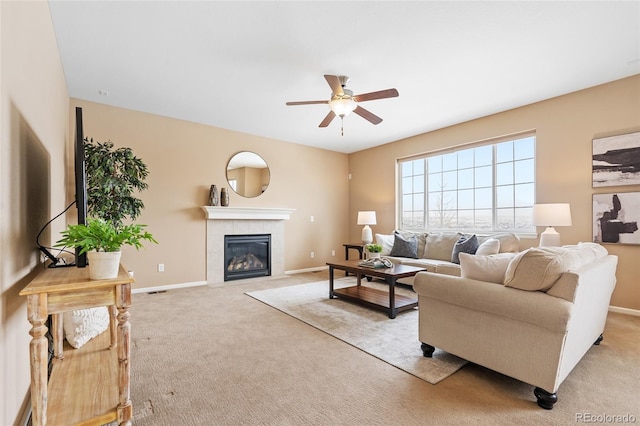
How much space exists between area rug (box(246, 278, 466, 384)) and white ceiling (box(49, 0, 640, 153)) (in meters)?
2.67

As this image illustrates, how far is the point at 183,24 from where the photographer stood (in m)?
2.57

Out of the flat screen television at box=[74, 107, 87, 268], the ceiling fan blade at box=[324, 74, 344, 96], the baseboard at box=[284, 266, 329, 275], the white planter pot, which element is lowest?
the baseboard at box=[284, 266, 329, 275]

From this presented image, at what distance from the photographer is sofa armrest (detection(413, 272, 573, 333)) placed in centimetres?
170

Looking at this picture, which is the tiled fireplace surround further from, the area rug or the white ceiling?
the white ceiling

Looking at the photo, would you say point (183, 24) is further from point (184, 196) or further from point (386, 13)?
point (184, 196)

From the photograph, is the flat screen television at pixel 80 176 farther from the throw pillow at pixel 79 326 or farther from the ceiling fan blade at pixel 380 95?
the ceiling fan blade at pixel 380 95

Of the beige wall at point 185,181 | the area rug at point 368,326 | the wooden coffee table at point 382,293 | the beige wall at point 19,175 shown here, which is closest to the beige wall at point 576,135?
the wooden coffee table at point 382,293

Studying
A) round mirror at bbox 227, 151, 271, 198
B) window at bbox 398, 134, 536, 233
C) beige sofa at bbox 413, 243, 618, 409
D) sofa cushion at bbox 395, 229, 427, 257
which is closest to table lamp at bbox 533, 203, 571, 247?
window at bbox 398, 134, 536, 233

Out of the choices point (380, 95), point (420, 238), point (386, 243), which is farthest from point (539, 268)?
point (386, 243)

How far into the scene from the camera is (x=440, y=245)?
16.0ft

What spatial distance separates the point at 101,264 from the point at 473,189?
201 inches

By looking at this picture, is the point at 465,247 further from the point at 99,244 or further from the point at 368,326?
the point at 99,244

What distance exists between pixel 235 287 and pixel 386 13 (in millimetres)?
4136

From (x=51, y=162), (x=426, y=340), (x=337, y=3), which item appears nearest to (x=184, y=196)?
(x=51, y=162)
